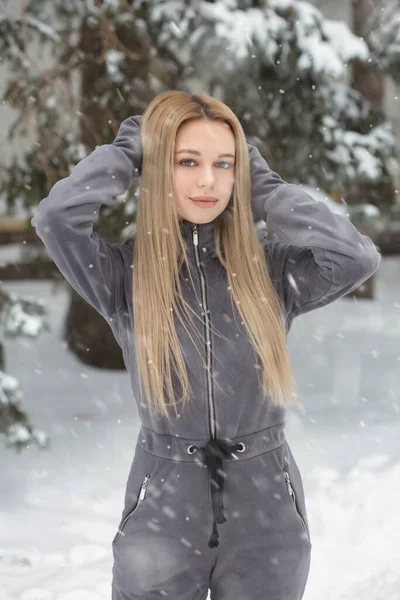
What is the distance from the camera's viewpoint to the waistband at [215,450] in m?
2.04

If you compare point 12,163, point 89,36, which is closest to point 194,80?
point 89,36

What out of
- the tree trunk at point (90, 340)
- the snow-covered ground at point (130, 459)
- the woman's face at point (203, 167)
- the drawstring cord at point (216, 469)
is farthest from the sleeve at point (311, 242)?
the tree trunk at point (90, 340)

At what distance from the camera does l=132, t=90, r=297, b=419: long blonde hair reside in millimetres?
2057

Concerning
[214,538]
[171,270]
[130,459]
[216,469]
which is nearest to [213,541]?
[214,538]

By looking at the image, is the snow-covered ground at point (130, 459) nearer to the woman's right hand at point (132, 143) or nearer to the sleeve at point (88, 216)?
the sleeve at point (88, 216)

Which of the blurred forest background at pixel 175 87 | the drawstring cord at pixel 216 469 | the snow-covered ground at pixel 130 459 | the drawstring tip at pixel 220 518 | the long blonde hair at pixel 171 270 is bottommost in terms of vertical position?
the snow-covered ground at pixel 130 459

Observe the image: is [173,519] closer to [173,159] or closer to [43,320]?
[173,159]

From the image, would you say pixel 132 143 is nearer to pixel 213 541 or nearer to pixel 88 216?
pixel 88 216

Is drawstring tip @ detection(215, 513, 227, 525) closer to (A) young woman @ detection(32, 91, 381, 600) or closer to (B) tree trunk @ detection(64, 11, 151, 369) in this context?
(A) young woman @ detection(32, 91, 381, 600)

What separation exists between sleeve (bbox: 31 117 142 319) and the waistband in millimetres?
409

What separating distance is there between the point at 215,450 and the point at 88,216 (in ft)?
2.32

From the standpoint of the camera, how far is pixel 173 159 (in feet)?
6.75

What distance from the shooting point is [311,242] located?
198cm

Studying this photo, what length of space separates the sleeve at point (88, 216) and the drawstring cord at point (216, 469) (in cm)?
48
